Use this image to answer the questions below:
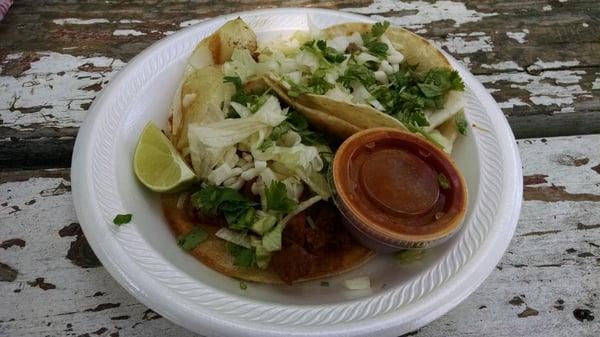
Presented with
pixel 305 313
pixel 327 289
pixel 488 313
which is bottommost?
pixel 488 313

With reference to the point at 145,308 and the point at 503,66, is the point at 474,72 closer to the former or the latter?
the point at 503,66

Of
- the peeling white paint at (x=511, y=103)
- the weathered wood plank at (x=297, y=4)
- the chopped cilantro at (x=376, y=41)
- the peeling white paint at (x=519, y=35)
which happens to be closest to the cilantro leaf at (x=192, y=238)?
the weathered wood plank at (x=297, y=4)

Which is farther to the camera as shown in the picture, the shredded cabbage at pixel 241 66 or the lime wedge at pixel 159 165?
the shredded cabbage at pixel 241 66

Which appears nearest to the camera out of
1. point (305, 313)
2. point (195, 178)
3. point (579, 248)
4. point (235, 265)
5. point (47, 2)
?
point (305, 313)

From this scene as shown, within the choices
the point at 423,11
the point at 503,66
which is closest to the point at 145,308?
the point at 503,66

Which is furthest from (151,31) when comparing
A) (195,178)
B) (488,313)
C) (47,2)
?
(488,313)

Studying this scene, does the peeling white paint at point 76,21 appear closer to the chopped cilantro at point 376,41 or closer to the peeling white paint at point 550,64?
the chopped cilantro at point 376,41

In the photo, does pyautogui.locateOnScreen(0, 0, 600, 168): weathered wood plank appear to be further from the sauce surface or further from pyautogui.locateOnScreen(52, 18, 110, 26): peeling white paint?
the sauce surface

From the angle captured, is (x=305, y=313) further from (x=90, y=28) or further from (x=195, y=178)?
(x=90, y=28)
